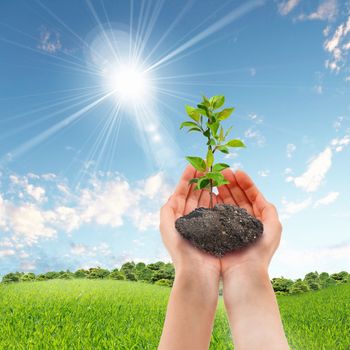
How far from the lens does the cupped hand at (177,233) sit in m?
2.29

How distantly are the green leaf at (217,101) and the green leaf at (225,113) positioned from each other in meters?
0.05

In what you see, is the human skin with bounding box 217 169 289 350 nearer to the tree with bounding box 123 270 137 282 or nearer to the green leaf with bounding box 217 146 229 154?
the green leaf with bounding box 217 146 229 154

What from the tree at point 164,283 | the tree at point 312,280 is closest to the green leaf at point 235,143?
the tree at point 312,280

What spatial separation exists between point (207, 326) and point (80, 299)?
3682 mm

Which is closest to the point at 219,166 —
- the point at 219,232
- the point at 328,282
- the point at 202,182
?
the point at 202,182

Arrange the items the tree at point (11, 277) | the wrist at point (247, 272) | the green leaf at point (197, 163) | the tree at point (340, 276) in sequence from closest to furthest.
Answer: the wrist at point (247, 272), the green leaf at point (197, 163), the tree at point (340, 276), the tree at point (11, 277)

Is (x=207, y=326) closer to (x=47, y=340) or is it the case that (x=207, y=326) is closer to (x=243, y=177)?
(x=243, y=177)

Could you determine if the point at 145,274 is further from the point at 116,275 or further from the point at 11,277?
the point at 11,277

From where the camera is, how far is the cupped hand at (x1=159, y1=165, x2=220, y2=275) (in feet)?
7.51

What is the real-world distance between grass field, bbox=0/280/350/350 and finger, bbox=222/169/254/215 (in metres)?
1.33

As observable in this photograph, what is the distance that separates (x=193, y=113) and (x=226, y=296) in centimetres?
121

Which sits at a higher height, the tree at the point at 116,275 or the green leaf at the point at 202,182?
the tree at the point at 116,275

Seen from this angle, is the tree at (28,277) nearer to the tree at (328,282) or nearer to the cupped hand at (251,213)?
the tree at (328,282)

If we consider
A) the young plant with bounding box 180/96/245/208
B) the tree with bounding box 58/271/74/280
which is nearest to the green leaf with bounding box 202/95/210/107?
the young plant with bounding box 180/96/245/208
